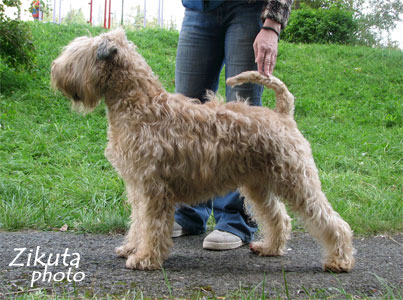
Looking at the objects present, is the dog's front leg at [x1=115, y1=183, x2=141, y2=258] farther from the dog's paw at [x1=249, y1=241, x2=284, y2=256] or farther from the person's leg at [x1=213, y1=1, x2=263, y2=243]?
the dog's paw at [x1=249, y1=241, x2=284, y2=256]

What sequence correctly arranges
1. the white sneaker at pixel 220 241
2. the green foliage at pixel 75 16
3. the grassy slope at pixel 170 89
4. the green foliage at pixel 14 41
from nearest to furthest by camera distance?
1. the white sneaker at pixel 220 241
2. the grassy slope at pixel 170 89
3. the green foliage at pixel 14 41
4. the green foliage at pixel 75 16

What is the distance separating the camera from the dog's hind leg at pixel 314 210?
3.42 metres

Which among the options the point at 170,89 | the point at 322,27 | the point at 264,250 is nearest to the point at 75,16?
the point at 322,27

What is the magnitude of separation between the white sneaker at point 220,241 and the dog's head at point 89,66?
A: 1630 millimetres

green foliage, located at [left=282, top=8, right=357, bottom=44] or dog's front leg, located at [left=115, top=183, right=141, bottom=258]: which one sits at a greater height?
green foliage, located at [left=282, top=8, right=357, bottom=44]

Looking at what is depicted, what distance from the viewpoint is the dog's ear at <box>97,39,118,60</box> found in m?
3.23

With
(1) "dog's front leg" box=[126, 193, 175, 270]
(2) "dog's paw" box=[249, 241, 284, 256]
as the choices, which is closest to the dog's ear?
(1) "dog's front leg" box=[126, 193, 175, 270]

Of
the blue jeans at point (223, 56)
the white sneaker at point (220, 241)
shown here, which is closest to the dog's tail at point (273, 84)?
the blue jeans at point (223, 56)

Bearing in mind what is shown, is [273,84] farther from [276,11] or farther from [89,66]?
[89,66]

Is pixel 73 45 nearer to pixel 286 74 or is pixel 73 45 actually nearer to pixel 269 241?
pixel 269 241

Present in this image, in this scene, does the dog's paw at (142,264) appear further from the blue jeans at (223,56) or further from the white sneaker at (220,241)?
the blue jeans at (223,56)

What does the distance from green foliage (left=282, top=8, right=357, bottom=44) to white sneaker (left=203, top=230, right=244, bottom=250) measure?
14.6 m

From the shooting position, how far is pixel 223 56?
4270 millimetres

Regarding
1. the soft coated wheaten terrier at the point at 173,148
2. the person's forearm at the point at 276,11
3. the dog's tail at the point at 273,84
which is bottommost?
the soft coated wheaten terrier at the point at 173,148
